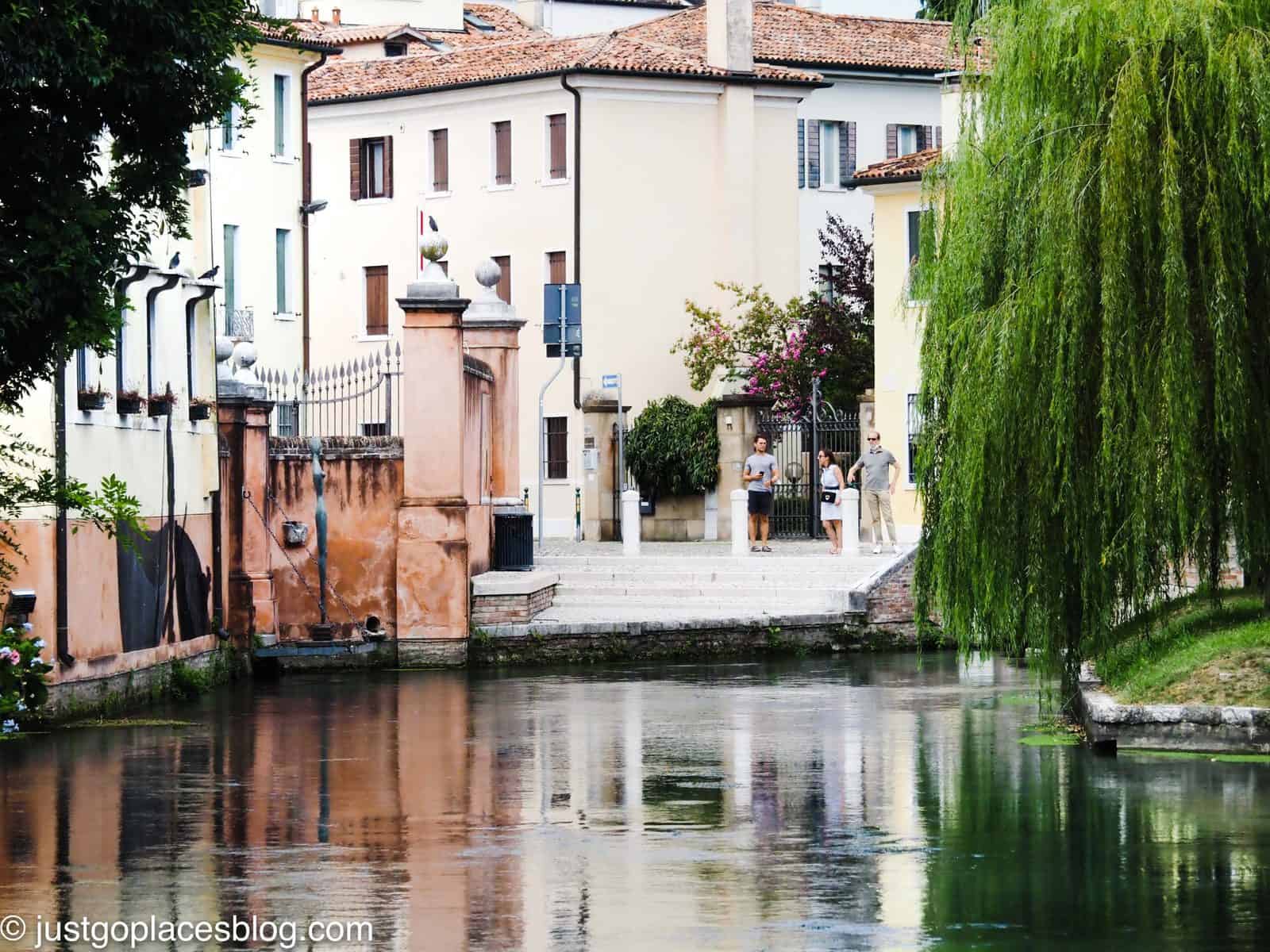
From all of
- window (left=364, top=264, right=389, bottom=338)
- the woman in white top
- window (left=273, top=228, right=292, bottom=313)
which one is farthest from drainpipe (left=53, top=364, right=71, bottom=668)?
window (left=364, top=264, right=389, bottom=338)

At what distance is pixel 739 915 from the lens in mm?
10938

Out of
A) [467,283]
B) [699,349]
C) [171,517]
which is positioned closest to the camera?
[171,517]

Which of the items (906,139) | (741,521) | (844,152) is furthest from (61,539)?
(906,139)

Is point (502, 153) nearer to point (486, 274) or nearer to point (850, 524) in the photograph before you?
point (850, 524)

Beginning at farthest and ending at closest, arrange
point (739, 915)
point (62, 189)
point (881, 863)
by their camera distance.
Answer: point (62, 189) < point (881, 863) < point (739, 915)

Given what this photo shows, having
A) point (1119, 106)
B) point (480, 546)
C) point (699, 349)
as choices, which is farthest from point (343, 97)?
point (1119, 106)

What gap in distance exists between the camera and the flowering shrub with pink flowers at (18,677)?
19.5m

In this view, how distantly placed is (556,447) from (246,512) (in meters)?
26.3

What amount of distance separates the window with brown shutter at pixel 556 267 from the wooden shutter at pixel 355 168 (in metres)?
6.48

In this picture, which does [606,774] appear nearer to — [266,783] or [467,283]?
[266,783]

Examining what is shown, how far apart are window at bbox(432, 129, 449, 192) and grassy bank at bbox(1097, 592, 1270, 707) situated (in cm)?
3912

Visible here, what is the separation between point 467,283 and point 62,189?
143 feet

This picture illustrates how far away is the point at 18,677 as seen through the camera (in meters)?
19.8

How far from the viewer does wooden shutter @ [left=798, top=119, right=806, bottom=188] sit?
2344 inches
